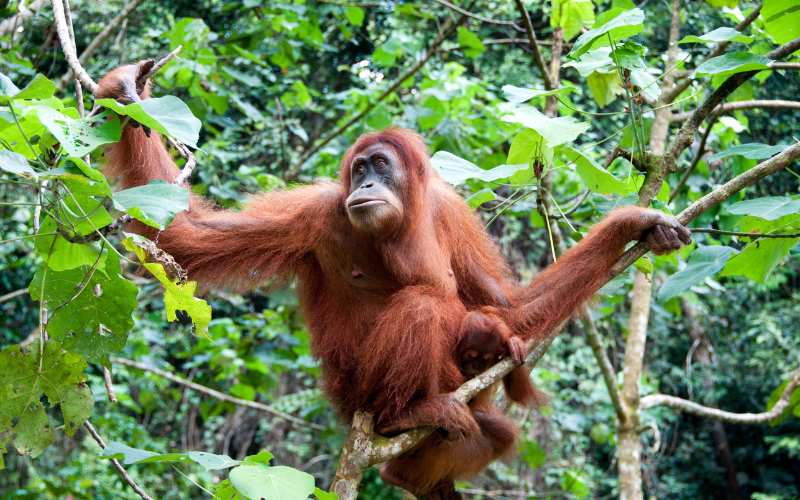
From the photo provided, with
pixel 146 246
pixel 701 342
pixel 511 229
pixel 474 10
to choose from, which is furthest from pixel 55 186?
pixel 701 342

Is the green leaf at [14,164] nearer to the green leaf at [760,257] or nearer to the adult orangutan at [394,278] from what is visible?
the adult orangutan at [394,278]

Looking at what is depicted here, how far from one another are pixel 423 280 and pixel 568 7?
163cm

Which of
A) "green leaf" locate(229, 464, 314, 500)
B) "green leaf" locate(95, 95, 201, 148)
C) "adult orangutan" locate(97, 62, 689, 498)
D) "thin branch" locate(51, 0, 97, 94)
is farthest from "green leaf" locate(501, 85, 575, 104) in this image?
"green leaf" locate(229, 464, 314, 500)

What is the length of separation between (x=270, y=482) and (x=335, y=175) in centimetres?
445

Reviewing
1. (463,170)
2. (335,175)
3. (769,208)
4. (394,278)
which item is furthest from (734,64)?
(335,175)

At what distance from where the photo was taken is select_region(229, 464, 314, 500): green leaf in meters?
2.05

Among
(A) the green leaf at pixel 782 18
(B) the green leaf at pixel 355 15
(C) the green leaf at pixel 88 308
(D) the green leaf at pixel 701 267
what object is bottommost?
(D) the green leaf at pixel 701 267

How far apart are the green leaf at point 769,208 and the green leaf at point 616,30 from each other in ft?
2.30

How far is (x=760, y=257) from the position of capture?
10.3ft

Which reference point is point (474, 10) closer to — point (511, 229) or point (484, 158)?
point (511, 229)

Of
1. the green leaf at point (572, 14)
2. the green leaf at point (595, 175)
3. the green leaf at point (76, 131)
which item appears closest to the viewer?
the green leaf at point (76, 131)

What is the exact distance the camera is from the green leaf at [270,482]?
2.05 m

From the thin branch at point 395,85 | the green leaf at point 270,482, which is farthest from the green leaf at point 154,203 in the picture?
the thin branch at point 395,85

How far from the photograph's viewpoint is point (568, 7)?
4.22 metres
